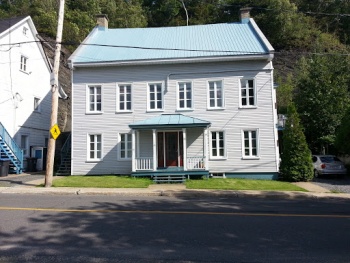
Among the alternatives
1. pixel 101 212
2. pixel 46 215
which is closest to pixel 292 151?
pixel 101 212

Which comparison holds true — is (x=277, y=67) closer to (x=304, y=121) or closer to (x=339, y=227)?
(x=304, y=121)

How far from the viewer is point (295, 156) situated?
17.8 metres

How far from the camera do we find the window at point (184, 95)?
65.1 feet

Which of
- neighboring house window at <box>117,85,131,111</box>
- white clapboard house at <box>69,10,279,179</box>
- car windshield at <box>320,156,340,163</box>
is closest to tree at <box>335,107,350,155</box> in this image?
car windshield at <box>320,156,340,163</box>

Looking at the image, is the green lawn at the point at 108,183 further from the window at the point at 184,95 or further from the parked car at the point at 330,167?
the parked car at the point at 330,167

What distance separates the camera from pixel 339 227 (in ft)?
24.7

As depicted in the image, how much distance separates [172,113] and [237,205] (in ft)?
32.4

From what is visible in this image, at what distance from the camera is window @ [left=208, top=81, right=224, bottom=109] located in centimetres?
1966

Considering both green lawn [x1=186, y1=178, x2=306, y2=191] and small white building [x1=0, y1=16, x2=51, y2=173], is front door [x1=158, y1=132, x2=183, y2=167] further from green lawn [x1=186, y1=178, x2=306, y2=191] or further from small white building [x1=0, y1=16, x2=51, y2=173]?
small white building [x1=0, y1=16, x2=51, y2=173]

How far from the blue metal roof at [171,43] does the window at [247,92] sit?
171cm

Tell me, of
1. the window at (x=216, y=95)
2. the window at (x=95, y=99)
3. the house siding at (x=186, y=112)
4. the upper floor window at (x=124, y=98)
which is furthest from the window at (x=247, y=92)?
the window at (x=95, y=99)

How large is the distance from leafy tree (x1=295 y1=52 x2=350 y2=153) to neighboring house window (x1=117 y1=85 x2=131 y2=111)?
1485cm

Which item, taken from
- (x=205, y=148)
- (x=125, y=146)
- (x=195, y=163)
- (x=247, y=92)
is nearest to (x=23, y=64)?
(x=125, y=146)

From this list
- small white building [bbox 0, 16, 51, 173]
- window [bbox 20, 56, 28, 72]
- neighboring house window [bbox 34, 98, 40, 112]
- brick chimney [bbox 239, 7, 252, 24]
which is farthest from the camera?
neighboring house window [bbox 34, 98, 40, 112]
